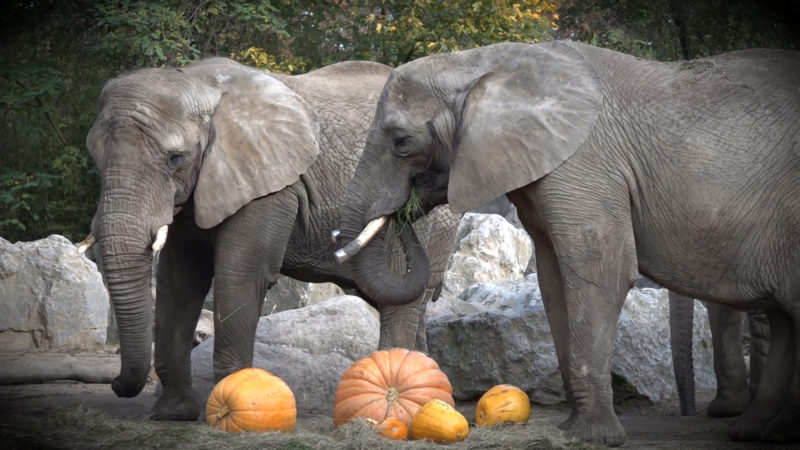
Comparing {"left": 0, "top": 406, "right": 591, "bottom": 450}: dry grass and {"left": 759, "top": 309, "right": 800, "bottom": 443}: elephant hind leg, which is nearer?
{"left": 0, "top": 406, "right": 591, "bottom": 450}: dry grass

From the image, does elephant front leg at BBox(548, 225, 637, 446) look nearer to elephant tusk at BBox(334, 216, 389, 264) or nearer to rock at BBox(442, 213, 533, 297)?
elephant tusk at BBox(334, 216, 389, 264)

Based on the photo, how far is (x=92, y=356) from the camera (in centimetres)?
1302

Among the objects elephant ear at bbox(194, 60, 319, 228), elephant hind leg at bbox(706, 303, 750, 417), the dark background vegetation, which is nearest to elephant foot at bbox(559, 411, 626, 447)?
elephant hind leg at bbox(706, 303, 750, 417)

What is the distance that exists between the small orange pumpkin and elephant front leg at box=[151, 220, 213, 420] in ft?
7.50

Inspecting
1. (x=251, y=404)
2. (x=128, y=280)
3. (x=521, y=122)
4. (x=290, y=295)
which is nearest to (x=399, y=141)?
(x=521, y=122)

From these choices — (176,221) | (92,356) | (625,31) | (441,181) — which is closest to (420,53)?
(625,31)

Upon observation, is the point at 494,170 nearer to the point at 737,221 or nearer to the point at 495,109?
the point at 495,109

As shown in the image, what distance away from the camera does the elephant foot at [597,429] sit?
6.58 m

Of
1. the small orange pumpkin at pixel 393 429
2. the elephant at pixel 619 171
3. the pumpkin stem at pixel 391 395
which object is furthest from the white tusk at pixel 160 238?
the small orange pumpkin at pixel 393 429

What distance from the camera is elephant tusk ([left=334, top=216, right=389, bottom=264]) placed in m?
7.13

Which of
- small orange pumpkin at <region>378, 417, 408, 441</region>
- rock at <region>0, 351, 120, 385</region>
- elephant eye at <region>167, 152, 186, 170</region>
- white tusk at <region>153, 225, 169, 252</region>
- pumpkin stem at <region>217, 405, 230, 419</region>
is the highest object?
elephant eye at <region>167, 152, 186, 170</region>

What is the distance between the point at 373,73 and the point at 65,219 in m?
11.2

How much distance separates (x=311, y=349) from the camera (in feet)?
32.5

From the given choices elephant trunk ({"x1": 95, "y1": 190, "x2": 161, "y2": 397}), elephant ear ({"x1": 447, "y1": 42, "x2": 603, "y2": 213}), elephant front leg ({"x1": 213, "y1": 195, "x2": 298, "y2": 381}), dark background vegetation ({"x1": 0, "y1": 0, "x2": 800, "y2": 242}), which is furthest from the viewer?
dark background vegetation ({"x1": 0, "y1": 0, "x2": 800, "y2": 242})
